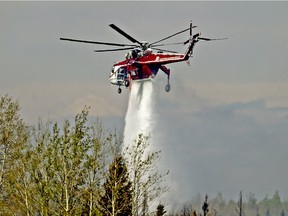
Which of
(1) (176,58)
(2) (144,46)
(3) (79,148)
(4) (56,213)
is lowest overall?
(4) (56,213)

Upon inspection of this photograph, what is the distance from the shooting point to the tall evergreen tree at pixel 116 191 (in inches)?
1870

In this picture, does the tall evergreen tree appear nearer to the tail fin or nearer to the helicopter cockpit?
the tail fin

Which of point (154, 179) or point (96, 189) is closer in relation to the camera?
point (96, 189)

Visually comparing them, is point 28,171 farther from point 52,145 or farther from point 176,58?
point 176,58

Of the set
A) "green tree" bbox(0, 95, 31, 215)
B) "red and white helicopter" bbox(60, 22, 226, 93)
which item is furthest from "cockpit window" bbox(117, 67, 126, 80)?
"green tree" bbox(0, 95, 31, 215)

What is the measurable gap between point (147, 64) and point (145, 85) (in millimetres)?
10968

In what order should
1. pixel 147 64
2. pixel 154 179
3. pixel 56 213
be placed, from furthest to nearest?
pixel 147 64, pixel 154 179, pixel 56 213

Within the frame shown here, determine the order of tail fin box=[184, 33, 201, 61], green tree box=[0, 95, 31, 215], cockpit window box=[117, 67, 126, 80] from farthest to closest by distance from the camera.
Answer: cockpit window box=[117, 67, 126, 80] → tail fin box=[184, 33, 201, 61] → green tree box=[0, 95, 31, 215]

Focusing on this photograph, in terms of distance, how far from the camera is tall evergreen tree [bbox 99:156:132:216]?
4750 centimetres

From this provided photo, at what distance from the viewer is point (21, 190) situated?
4234 centimetres

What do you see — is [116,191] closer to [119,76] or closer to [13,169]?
[13,169]

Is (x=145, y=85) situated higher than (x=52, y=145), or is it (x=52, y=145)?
(x=145, y=85)

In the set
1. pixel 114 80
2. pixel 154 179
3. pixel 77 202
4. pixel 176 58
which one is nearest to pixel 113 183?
pixel 154 179

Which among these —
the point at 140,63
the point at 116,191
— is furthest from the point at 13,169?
the point at 140,63
